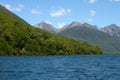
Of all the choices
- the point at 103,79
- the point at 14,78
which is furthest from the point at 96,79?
the point at 14,78

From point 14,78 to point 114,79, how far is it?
2282cm

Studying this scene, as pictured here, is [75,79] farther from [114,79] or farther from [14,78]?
[14,78]

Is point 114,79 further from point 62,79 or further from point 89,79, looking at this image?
point 62,79

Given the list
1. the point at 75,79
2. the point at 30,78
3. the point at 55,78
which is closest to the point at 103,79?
the point at 75,79

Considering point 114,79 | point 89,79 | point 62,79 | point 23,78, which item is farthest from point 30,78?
point 114,79

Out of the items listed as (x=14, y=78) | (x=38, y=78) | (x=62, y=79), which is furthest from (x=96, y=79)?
(x=14, y=78)

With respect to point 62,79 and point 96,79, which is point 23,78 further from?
point 96,79

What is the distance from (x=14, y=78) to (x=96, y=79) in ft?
62.0

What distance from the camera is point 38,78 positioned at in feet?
244

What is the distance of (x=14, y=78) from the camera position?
246 ft

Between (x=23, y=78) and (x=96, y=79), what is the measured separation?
657 inches

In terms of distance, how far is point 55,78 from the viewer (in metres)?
74.1

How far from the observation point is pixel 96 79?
71500 mm

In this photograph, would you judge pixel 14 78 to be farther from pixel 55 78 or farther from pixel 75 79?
pixel 75 79
